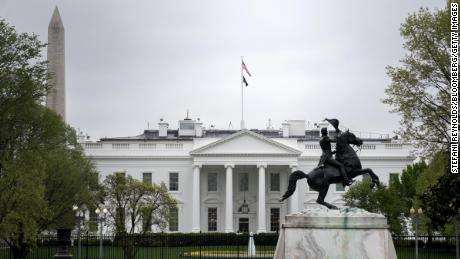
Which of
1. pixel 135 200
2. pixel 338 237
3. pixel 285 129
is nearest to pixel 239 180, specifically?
pixel 285 129

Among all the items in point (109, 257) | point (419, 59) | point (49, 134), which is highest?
point (419, 59)

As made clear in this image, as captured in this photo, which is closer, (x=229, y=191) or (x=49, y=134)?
(x=49, y=134)

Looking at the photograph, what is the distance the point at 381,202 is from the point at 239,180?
2845 cm

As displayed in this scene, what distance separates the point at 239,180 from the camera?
80.3 meters

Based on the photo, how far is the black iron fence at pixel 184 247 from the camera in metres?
39.3

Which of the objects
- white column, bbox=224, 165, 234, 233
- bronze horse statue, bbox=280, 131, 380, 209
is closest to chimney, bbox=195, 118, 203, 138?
white column, bbox=224, 165, 234, 233

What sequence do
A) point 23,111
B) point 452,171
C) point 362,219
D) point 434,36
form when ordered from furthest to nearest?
point 434,36, point 23,111, point 452,171, point 362,219

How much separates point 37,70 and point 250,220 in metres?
50.3

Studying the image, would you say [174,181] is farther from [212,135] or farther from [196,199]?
[212,135]

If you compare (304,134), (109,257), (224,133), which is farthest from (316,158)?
(109,257)

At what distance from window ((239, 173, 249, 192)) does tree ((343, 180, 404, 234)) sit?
26.0m

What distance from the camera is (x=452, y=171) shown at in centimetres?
2856

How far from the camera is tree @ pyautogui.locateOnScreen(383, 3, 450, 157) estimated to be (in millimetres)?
32406

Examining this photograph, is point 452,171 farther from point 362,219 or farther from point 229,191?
point 229,191
